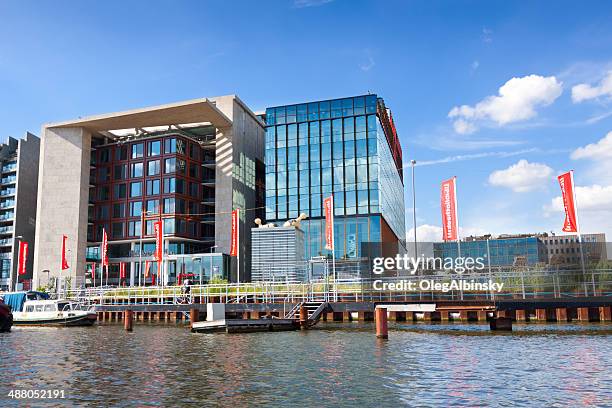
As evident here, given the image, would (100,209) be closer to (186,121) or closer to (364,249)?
(186,121)

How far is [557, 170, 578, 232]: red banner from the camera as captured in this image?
40.2 m

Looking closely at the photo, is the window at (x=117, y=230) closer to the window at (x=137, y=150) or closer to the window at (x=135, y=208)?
the window at (x=135, y=208)

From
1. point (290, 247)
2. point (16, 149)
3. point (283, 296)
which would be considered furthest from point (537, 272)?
point (16, 149)

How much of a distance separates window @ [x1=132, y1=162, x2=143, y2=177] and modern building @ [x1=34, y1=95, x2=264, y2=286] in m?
0.16

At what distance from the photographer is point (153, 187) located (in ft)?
299

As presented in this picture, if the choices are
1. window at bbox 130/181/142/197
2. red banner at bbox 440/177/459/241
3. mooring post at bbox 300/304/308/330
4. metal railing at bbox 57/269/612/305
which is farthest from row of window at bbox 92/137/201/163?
mooring post at bbox 300/304/308/330

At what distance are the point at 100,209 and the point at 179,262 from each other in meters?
19.7

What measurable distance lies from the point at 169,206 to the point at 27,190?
167 ft

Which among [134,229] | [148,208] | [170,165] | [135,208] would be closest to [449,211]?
[170,165]

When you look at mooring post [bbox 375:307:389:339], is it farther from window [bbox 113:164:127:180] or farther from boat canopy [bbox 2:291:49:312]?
window [bbox 113:164:127:180]

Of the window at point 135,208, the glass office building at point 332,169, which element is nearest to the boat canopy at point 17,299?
the glass office building at point 332,169

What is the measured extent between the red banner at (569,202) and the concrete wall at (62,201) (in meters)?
69.5

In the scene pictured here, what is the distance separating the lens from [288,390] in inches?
627

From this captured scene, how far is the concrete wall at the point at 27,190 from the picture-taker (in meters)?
119
